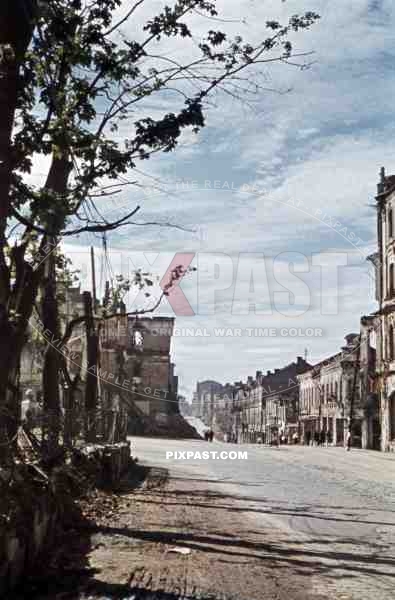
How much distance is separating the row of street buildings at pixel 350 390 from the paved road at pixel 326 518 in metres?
24.3

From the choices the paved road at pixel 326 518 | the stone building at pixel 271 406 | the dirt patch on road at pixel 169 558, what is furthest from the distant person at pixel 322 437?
the dirt patch on road at pixel 169 558

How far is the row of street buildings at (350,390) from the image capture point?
162 ft

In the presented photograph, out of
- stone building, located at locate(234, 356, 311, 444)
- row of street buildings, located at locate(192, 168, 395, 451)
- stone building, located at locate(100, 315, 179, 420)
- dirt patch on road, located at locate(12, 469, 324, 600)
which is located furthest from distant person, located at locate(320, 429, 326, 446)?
dirt patch on road, located at locate(12, 469, 324, 600)

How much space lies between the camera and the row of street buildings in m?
49.5

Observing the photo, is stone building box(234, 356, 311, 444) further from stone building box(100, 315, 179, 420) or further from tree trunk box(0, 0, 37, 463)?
tree trunk box(0, 0, 37, 463)

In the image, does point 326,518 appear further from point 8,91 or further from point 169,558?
point 8,91

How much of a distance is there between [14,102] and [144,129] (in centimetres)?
284

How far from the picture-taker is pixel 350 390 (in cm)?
6369

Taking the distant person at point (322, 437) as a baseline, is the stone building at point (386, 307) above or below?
above

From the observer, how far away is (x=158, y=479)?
21172mm

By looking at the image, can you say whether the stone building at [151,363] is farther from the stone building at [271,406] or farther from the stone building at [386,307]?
the stone building at [386,307]

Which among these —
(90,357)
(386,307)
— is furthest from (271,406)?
(90,357)

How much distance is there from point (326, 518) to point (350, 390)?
2027 inches

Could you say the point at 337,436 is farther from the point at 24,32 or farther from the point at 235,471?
the point at 24,32
